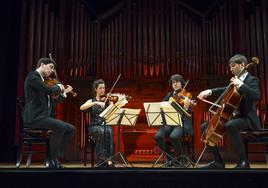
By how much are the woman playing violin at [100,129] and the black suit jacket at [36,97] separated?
3.25 ft

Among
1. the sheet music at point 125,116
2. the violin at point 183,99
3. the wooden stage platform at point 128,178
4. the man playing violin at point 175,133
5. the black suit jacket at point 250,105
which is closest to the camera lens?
the wooden stage platform at point 128,178

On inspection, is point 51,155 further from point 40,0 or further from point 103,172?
point 40,0

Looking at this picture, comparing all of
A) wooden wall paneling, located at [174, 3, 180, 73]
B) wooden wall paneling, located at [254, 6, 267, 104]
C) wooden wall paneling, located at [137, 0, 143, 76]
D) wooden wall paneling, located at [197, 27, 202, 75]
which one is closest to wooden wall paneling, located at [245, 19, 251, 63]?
wooden wall paneling, located at [254, 6, 267, 104]

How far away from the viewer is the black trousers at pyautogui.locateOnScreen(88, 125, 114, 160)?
599 cm

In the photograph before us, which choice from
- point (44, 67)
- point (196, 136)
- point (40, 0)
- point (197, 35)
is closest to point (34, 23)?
point (40, 0)

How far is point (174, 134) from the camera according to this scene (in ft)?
→ 19.2

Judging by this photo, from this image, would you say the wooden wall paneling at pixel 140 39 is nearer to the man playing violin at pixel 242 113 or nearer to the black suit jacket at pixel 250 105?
the man playing violin at pixel 242 113

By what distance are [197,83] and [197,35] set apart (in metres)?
0.97

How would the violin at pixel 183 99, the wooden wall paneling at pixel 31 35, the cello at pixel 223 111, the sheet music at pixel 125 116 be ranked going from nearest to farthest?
the cello at pixel 223 111, the sheet music at pixel 125 116, the violin at pixel 183 99, the wooden wall paneling at pixel 31 35

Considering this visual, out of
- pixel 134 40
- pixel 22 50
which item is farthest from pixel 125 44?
pixel 22 50

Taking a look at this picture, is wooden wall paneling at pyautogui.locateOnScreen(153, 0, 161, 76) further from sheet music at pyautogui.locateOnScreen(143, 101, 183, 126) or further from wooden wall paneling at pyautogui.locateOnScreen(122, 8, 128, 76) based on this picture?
sheet music at pyautogui.locateOnScreen(143, 101, 183, 126)

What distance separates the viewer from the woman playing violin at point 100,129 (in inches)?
235

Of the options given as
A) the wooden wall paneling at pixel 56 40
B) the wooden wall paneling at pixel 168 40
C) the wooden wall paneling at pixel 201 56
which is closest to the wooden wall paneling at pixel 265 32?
the wooden wall paneling at pixel 201 56

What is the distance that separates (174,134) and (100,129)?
114 cm
